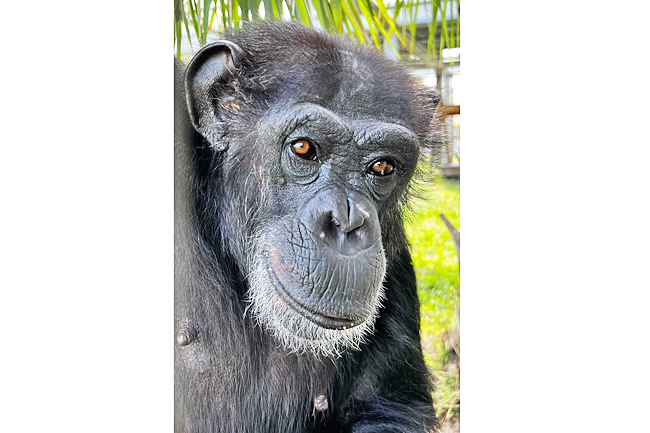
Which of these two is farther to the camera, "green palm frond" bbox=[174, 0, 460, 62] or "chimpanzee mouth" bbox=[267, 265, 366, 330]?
"green palm frond" bbox=[174, 0, 460, 62]

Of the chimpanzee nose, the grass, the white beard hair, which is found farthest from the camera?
the grass

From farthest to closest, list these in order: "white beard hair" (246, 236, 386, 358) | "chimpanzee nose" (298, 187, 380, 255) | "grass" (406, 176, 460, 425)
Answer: "grass" (406, 176, 460, 425), "white beard hair" (246, 236, 386, 358), "chimpanzee nose" (298, 187, 380, 255)

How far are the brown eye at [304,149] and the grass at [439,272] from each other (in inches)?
15.7

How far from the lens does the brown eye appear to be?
2086 millimetres

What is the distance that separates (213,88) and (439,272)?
989 millimetres

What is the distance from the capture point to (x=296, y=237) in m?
2.08

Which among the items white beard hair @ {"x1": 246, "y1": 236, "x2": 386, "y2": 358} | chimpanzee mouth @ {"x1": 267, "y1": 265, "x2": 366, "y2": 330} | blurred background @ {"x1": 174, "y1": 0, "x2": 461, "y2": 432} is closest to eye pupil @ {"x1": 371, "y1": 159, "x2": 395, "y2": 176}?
blurred background @ {"x1": 174, "y1": 0, "x2": 461, "y2": 432}

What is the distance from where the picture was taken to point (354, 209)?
80.3 inches

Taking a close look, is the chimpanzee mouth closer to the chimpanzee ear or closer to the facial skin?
the facial skin

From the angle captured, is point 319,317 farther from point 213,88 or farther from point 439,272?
point 213,88

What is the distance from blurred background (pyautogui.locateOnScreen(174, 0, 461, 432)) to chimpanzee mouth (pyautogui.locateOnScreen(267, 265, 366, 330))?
0.31 meters

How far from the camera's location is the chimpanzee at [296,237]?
207 cm
